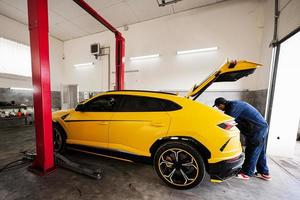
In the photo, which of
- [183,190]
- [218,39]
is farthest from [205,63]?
[183,190]

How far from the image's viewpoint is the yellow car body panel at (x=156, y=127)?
1791 millimetres

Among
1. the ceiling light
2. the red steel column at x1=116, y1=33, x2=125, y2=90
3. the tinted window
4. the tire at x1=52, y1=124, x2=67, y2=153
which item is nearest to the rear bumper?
the tinted window

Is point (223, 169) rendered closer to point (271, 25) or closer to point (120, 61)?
point (271, 25)

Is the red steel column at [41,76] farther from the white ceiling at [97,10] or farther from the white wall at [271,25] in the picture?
the white wall at [271,25]

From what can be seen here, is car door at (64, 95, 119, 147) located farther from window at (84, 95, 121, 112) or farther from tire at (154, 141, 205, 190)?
tire at (154, 141, 205, 190)

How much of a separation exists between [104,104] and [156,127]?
1142 millimetres

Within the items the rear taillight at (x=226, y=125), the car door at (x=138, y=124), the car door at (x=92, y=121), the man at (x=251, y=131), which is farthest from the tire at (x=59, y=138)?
the man at (x=251, y=131)

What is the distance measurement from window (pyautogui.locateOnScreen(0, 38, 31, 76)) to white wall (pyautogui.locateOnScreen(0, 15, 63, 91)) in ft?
0.67

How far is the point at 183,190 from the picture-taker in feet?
6.36

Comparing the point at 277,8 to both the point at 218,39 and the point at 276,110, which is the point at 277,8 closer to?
the point at 218,39

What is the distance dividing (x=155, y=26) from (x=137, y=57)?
1.30 m

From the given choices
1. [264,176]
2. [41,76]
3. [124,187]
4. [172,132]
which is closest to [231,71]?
[172,132]

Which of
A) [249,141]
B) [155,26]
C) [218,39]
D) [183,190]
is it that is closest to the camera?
[183,190]

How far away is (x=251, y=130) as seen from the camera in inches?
90.0
